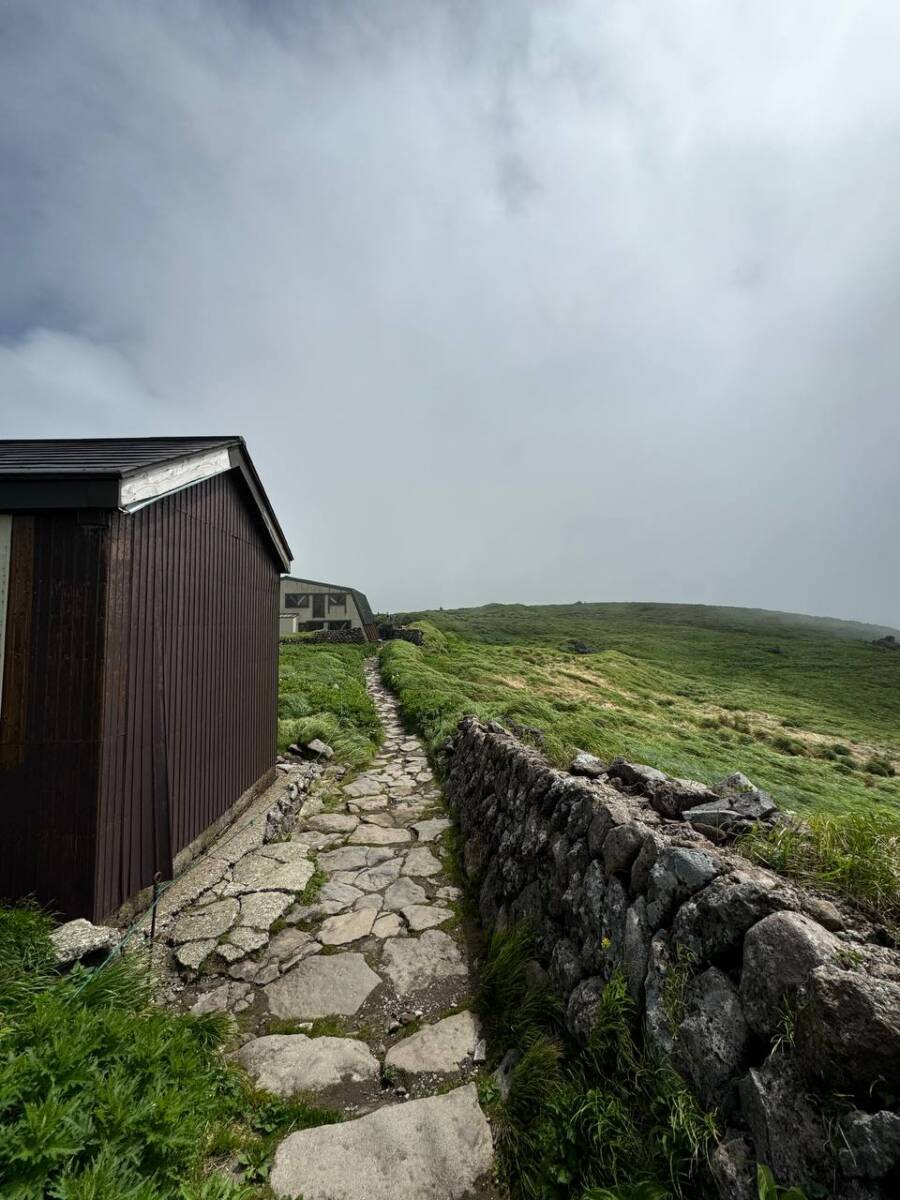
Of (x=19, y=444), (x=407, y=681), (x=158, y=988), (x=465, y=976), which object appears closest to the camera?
(x=158, y=988)

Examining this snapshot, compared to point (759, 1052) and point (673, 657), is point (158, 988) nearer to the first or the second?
point (759, 1052)

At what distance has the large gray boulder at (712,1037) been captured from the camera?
228 cm

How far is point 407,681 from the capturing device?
1903cm

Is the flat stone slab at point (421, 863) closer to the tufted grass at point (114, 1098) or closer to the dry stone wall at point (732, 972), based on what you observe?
the dry stone wall at point (732, 972)

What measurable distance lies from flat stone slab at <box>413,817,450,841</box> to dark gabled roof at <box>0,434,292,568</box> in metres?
5.74

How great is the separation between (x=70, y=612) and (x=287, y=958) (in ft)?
12.2

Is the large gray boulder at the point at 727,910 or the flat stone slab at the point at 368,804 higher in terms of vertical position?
the large gray boulder at the point at 727,910

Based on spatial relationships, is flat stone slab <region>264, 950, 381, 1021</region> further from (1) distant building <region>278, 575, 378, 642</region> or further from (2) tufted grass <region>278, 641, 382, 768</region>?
(1) distant building <region>278, 575, 378, 642</region>

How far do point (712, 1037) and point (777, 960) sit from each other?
1.73 ft

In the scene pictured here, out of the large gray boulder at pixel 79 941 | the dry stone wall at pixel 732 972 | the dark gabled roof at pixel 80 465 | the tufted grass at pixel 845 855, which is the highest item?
the dark gabled roof at pixel 80 465

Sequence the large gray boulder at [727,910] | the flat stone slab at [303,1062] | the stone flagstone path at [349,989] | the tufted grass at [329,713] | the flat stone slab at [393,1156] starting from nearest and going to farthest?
the large gray boulder at [727,910] < the flat stone slab at [393,1156] < the stone flagstone path at [349,989] < the flat stone slab at [303,1062] < the tufted grass at [329,713]

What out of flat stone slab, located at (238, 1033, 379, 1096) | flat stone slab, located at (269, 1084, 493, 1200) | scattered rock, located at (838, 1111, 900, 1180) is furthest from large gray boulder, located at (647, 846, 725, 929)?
flat stone slab, located at (238, 1033, 379, 1096)

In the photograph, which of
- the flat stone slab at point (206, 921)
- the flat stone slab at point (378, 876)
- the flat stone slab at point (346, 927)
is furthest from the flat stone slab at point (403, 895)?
the flat stone slab at point (206, 921)

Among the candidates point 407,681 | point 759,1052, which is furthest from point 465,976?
point 407,681
